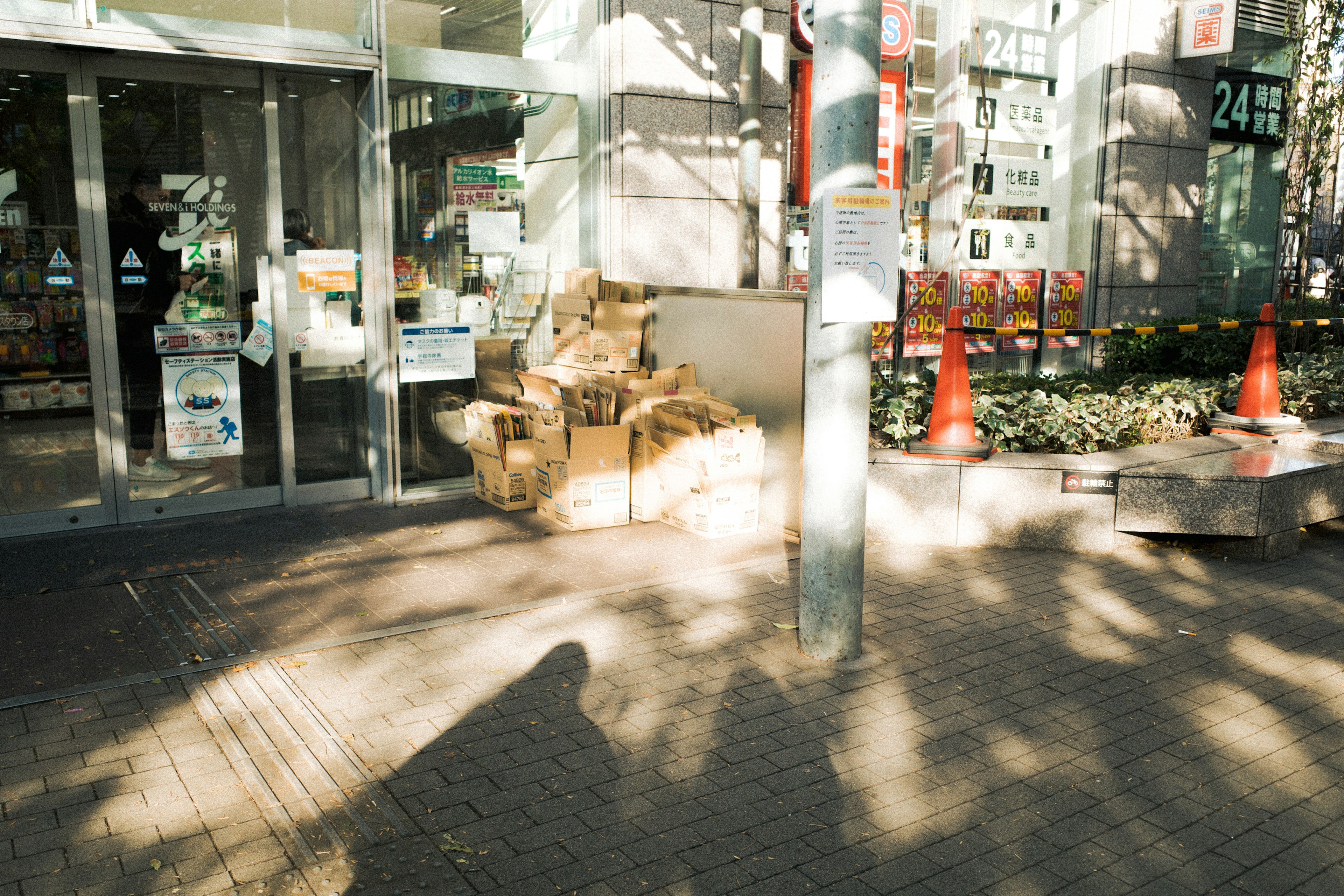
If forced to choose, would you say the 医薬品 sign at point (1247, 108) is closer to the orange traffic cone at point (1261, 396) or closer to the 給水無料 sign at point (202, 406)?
the orange traffic cone at point (1261, 396)

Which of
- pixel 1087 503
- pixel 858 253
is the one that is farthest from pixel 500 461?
pixel 1087 503

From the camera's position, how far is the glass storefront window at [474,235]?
768 cm

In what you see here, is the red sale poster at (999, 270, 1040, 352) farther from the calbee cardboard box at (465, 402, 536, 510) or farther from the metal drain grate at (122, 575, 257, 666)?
the metal drain grate at (122, 575, 257, 666)

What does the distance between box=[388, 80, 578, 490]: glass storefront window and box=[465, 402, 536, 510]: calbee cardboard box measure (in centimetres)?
43

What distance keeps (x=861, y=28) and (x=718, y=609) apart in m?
2.81

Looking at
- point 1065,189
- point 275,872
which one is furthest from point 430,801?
point 1065,189

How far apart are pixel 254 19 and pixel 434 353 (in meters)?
2.39

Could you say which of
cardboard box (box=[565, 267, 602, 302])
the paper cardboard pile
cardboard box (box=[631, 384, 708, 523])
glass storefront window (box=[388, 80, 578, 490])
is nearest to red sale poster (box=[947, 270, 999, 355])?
the paper cardboard pile

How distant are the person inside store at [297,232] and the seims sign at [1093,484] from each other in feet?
16.6

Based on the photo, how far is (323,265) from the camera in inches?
291

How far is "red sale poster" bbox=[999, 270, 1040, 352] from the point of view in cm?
1094

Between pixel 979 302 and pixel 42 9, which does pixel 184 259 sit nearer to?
pixel 42 9

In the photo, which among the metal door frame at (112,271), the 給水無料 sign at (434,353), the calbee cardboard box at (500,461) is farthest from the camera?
the 給水無料 sign at (434,353)

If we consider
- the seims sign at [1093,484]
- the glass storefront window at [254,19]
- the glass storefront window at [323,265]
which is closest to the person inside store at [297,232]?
the glass storefront window at [323,265]
